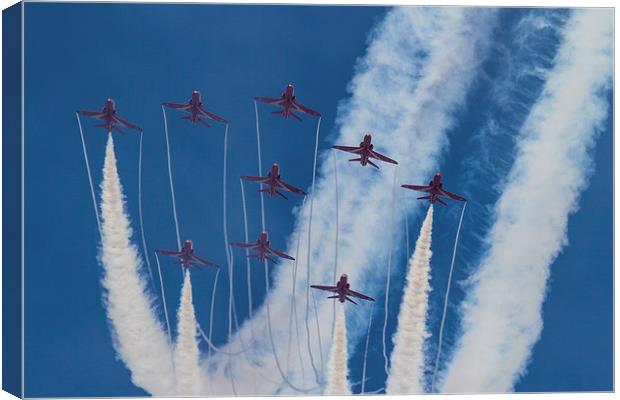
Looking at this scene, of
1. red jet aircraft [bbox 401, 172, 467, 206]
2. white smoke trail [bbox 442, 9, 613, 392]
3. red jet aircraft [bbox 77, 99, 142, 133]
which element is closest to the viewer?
red jet aircraft [bbox 77, 99, 142, 133]

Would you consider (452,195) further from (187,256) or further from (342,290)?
(187,256)

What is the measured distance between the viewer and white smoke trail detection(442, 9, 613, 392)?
8.39m

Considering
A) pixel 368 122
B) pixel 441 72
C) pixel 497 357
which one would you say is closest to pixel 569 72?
pixel 441 72

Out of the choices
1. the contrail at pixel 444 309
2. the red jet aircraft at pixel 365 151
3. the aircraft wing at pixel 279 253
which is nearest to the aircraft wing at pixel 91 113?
the aircraft wing at pixel 279 253

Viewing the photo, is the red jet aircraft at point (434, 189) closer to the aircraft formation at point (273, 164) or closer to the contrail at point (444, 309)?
the aircraft formation at point (273, 164)

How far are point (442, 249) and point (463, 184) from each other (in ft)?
1.58

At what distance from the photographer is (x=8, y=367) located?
839 cm

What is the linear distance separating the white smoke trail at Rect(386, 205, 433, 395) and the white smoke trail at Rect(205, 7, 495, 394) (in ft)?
0.65

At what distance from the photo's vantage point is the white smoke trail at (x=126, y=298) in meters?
8.23

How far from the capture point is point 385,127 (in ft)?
27.2

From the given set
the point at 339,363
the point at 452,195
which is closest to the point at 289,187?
the point at 452,195

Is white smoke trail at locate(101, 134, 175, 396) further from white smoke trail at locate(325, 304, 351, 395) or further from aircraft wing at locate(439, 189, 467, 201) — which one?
aircraft wing at locate(439, 189, 467, 201)

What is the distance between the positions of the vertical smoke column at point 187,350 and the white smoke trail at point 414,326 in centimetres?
138

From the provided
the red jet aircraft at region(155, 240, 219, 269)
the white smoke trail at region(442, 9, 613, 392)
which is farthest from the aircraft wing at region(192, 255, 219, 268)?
the white smoke trail at region(442, 9, 613, 392)
